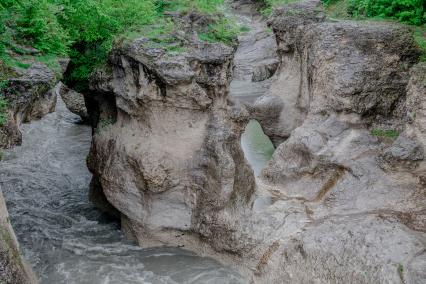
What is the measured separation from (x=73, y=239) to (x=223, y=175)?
437 centimetres

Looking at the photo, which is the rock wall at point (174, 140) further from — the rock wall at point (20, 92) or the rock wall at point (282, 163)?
the rock wall at point (20, 92)

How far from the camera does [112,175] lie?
12.1 metres

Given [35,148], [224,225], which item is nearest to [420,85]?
[224,225]

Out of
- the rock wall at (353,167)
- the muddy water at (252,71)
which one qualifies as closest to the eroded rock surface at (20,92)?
the rock wall at (353,167)

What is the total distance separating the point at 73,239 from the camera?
12.5 m

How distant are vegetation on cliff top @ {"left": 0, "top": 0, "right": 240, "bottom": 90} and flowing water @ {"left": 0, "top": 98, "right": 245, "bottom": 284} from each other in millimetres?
3679

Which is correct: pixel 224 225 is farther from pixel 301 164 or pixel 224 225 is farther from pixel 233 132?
pixel 301 164

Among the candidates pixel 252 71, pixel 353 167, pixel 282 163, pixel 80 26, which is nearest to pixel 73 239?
pixel 80 26

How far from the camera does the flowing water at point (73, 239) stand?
11.1 metres

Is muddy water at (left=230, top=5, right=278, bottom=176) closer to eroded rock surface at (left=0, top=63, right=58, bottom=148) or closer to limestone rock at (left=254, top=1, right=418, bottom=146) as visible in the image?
limestone rock at (left=254, top=1, right=418, bottom=146)

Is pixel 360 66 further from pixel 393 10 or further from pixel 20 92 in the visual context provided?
pixel 20 92

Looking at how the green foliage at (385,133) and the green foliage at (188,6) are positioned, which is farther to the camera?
the green foliage at (188,6)

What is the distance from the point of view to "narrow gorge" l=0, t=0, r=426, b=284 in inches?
388

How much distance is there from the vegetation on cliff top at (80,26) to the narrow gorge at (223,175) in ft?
1.29
